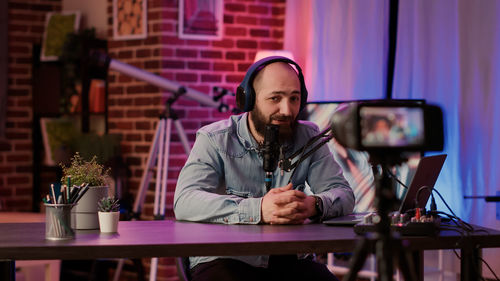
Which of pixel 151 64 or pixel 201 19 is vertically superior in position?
pixel 201 19

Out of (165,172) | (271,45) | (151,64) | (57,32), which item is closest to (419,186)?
(165,172)

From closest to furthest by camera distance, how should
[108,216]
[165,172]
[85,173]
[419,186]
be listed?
[108,216] → [85,173] → [419,186] → [165,172]

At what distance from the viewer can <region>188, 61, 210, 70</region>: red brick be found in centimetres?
486

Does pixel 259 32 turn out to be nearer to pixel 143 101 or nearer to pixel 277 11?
pixel 277 11

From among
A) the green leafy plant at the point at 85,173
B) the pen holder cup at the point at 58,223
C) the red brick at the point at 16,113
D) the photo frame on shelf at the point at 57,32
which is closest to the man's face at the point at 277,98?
the green leafy plant at the point at 85,173

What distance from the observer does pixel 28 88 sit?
599 cm

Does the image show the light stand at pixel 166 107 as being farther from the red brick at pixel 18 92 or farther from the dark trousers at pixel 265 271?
Result: the dark trousers at pixel 265 271

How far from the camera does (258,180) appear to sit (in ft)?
8.61

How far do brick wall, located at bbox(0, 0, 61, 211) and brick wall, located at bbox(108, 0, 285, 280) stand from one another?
1.05 meters

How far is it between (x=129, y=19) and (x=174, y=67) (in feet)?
1.69

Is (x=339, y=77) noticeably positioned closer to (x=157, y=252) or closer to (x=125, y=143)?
(x=125, y=143)

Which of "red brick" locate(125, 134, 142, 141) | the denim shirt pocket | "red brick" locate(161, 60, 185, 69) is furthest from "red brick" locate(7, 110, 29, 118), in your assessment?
the denim shirt pocket

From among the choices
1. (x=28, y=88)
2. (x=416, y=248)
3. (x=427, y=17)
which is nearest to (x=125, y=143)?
(x=28, y=88)

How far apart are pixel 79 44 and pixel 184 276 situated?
11.1ft
